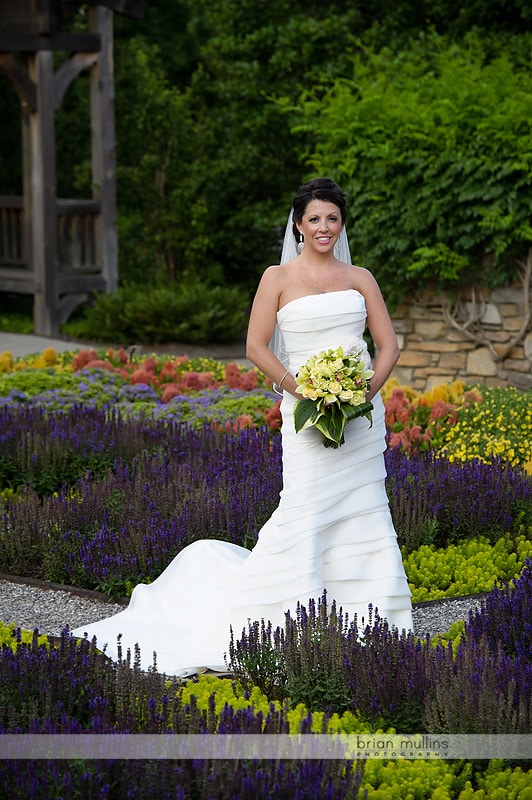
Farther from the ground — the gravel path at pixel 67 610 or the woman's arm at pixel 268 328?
the woman's arm at pixel 268 328

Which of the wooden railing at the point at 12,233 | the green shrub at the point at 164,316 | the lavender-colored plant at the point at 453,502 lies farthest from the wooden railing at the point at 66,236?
the lavender-colored plant at the point at 453,502

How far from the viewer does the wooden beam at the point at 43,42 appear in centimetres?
1538

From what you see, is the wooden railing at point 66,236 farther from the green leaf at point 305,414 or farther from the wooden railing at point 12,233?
the green leaf at point 305,414

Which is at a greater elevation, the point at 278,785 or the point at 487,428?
the point at 487,428

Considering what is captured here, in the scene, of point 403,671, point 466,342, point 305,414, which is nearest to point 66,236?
point 466,342

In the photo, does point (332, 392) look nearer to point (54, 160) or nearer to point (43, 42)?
point (54, 160)

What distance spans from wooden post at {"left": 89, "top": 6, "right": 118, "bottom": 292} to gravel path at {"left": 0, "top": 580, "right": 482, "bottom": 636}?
1110cm

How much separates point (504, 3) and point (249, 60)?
3.58 m

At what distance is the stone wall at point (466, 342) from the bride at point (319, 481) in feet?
22.2

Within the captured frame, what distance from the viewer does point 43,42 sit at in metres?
15.5

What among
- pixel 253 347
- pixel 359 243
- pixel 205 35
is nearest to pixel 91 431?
pixel 253 347

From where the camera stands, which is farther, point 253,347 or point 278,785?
point 253,347

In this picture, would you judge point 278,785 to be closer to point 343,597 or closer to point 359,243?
point 343,597

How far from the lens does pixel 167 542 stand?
19.8 feet
